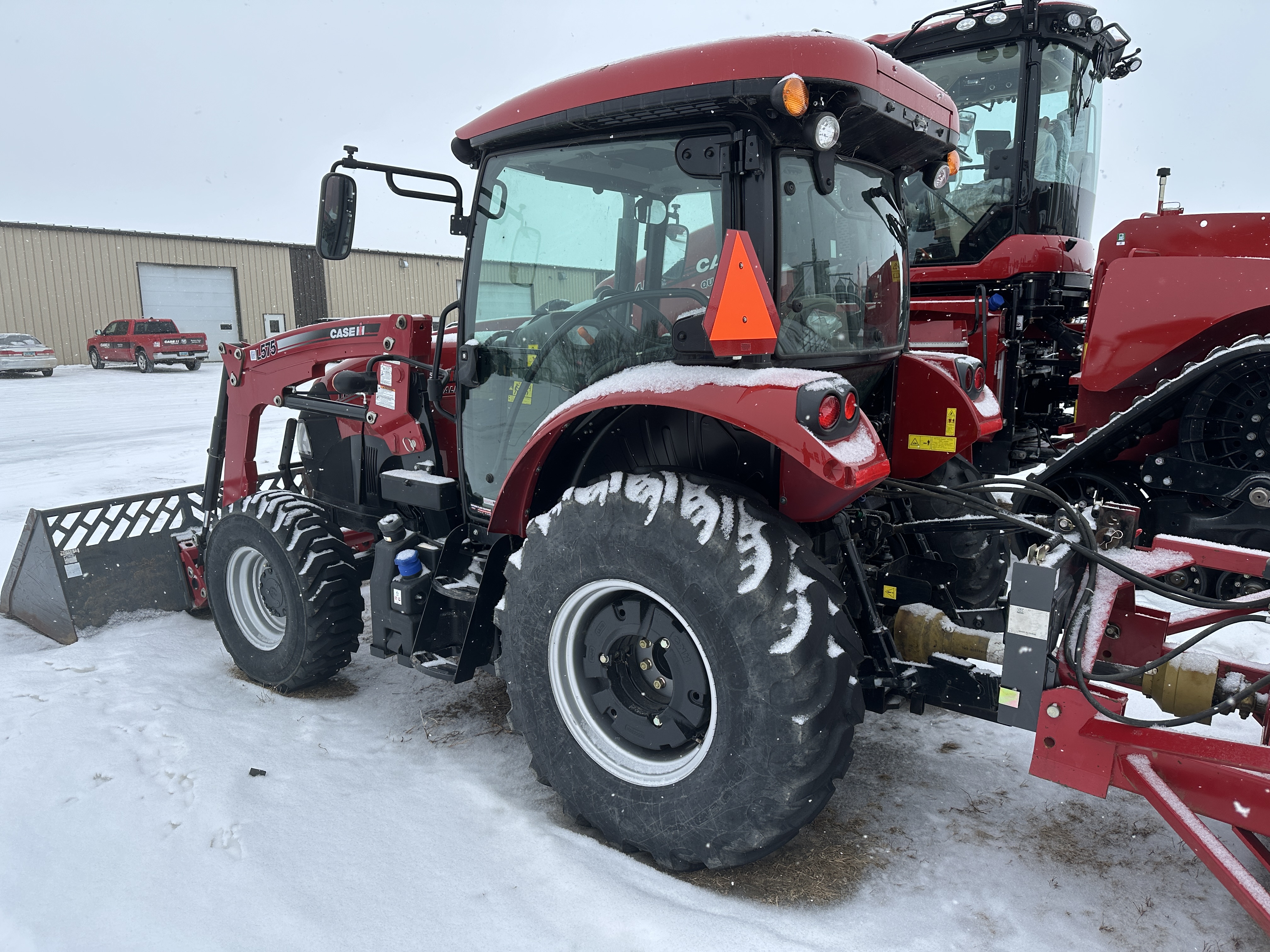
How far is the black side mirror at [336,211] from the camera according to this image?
2992 millimetres

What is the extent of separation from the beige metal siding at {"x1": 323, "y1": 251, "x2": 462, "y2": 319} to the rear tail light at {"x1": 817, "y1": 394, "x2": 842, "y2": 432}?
1130 inches

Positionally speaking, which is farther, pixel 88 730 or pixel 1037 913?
pixel 88 730

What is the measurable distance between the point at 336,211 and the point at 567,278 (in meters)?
0.94

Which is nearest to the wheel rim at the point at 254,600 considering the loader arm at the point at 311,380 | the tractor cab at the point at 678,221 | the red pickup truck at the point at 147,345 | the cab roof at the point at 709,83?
the loader arm at the point at 311,380

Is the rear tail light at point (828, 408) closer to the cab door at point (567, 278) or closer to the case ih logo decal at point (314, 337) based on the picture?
the cab door at point (567, 278)

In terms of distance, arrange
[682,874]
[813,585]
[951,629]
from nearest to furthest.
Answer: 1. [813,585]
2. [682,874]
3. [951,629]

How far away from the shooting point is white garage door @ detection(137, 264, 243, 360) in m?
27.1

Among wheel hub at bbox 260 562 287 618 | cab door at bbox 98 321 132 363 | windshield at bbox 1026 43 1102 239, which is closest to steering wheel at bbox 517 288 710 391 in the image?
wheel hub at bbox 260 562 287 618

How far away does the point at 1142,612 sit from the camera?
Result: 2.64m

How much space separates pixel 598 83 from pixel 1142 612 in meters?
2.34

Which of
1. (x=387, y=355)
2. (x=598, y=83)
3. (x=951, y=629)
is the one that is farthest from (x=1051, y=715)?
(x=387, y=355)

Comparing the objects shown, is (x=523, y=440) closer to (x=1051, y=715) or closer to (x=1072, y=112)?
(x=1051, y=715)

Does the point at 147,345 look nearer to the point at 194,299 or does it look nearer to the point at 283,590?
the point at 194,299

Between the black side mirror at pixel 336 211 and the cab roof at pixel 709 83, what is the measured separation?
2.25 feet
